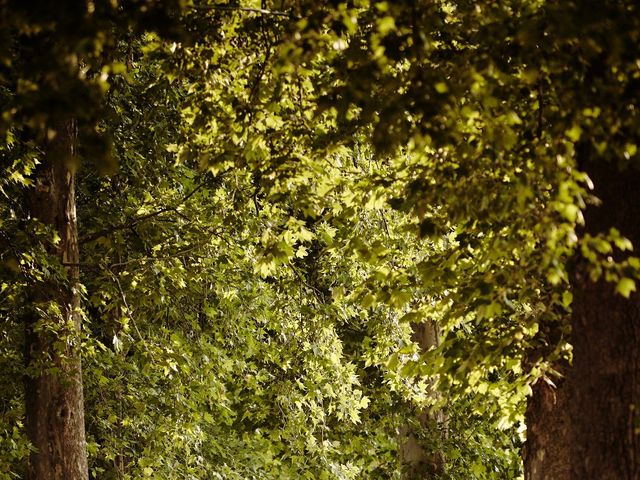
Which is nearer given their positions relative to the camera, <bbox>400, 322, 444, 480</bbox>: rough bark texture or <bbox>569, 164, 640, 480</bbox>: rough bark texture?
<bbox>569, 164, 640, 480</bbox>: rough bark texture

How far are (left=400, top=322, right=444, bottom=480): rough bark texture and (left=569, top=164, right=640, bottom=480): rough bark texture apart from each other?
7.92 meters

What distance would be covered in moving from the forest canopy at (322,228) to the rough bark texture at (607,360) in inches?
0.4

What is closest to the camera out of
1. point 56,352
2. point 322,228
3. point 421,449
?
point 56,352

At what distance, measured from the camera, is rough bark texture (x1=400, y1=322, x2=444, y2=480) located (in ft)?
41.6

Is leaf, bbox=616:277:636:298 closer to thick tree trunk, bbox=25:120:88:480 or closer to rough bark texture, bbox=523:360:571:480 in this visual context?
rough bark texture, bbox=523:360:571:480

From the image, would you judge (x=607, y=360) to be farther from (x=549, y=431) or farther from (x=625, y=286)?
(x=549, y=431)

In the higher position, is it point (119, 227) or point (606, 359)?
point (119, 227)

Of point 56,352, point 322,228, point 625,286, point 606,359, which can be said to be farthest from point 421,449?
point 625,286

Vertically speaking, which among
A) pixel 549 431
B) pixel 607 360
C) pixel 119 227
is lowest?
pixel 607 360

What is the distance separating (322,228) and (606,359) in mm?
6639

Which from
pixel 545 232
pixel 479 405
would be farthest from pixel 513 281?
pixel 479 405

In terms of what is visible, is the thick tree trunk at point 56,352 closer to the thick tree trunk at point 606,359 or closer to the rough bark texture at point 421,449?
the thick tree trunk at point 606,359

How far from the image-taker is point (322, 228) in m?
11.1

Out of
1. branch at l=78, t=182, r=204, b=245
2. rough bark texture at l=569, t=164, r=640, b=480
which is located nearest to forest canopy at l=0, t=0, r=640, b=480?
rough bark texture at l=569, t=164, r=640, b=480
